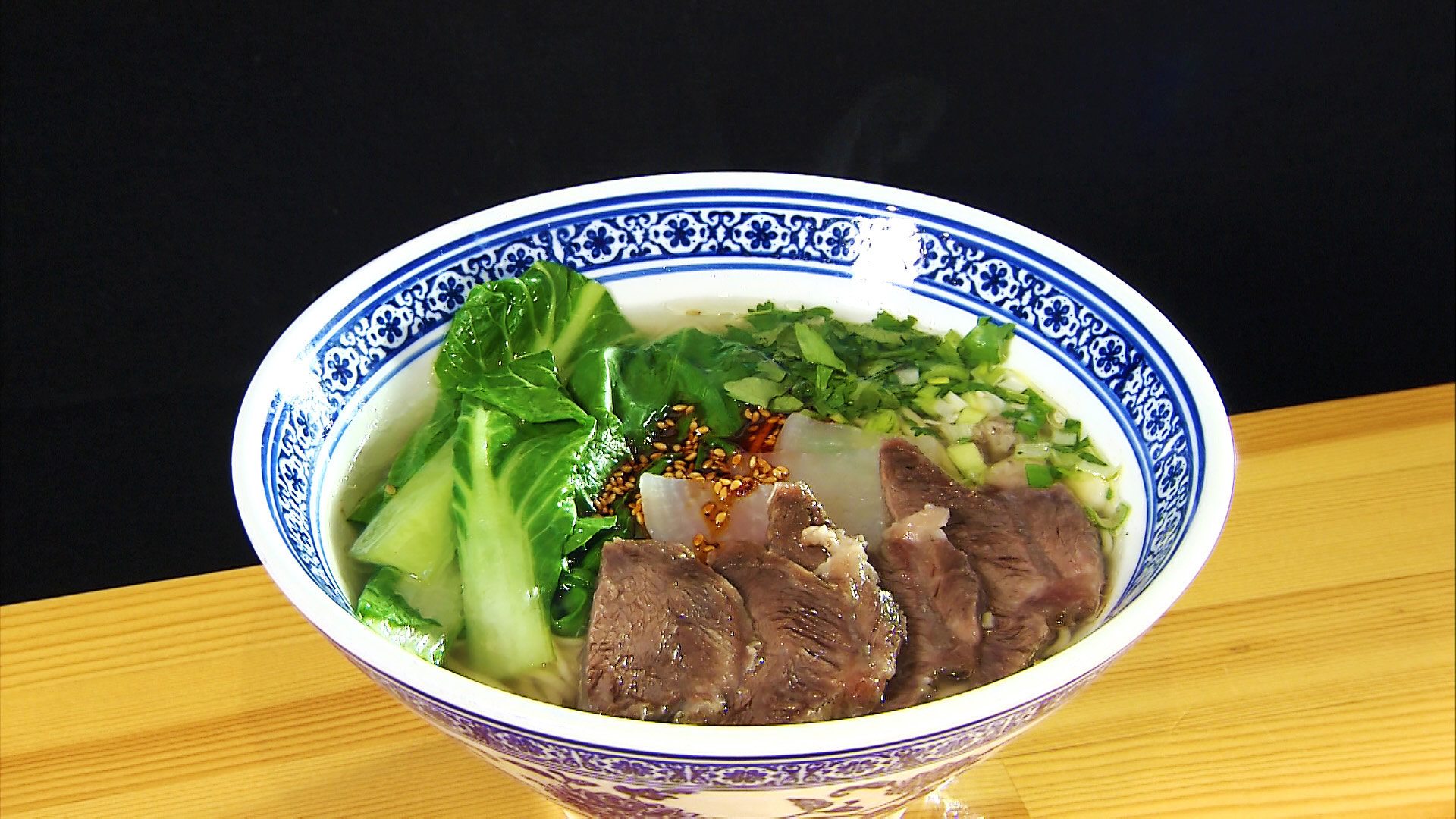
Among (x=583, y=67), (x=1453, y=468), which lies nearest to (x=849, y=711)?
(x=1453, y=468)

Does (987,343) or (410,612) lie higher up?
(987,343)

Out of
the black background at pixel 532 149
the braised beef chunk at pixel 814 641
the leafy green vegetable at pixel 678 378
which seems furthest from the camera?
the black background at pixel 532 149

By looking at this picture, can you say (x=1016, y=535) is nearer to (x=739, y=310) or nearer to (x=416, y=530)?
(x=739, y=310)

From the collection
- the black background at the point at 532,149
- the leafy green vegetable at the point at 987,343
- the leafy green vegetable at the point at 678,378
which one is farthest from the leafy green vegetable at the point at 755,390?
the black background at the point at 532,149

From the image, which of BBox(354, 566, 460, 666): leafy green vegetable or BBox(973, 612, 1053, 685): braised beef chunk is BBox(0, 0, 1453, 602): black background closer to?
BBox(354, 566, 460, 666): leafy green vegetable

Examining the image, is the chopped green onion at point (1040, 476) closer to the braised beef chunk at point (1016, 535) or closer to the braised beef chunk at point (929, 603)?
the braised beef chunk at point (1016, 535)

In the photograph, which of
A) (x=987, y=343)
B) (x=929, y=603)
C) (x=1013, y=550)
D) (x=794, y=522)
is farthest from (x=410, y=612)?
(x=987, y=343)

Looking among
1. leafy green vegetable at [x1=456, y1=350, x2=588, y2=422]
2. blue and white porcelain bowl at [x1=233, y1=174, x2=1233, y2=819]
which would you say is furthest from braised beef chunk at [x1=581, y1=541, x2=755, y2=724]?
leafy green vegetable at [x1=456, y1=350, x2=588, y2=422]
